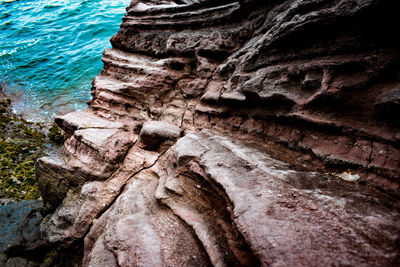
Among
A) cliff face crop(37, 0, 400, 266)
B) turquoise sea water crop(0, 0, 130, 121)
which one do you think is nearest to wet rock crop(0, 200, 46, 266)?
cliff face crop(37, 0, 400, 266)

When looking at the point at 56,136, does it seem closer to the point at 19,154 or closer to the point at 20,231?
the point at 19,154

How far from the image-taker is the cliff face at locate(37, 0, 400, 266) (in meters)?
1.73

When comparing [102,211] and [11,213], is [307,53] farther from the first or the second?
[11,213]

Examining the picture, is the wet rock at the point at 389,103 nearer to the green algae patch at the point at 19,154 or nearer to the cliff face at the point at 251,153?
the cliff face at the point at 251,153

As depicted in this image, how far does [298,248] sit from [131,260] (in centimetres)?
181

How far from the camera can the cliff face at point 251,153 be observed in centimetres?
173

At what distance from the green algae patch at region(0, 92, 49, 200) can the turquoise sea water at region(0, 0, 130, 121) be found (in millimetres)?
888

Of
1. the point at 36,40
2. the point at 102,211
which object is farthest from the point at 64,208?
the point at 36,40

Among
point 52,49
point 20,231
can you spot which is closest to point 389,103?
point 20,231

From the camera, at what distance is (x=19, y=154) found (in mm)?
7379

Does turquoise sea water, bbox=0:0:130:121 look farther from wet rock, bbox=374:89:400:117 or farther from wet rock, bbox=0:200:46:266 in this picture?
wet rock, bbox=374:89:400:117

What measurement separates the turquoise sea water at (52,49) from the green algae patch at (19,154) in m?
0.89

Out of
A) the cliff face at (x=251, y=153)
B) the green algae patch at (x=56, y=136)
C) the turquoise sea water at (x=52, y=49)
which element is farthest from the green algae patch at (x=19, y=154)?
the cliff face at (x=251, y=153)

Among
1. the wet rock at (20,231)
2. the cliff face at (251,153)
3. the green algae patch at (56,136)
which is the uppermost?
the cliff face at (251,153)
